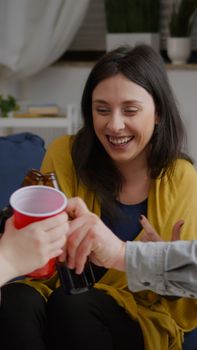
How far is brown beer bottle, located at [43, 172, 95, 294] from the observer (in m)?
1.18

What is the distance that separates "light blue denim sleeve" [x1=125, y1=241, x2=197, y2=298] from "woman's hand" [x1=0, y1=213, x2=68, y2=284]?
213 millimetres

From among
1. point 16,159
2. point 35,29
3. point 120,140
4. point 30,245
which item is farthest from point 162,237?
point 35,29

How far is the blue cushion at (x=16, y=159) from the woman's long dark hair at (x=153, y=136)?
35 centimetres

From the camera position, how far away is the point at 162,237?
1.41 m

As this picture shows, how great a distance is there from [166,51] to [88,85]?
168cm

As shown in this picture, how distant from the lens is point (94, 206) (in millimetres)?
1490

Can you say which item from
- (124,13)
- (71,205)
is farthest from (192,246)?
(124,13)

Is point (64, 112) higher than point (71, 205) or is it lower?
lower

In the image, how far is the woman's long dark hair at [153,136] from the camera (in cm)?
143

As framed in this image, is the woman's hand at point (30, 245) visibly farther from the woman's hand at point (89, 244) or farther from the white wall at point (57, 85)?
the white wall at point (57, 85)

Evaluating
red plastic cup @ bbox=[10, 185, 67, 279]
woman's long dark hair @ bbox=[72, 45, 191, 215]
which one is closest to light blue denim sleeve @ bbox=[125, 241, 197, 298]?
red plastic cup @ bbox=[10, 185, 67, 279]

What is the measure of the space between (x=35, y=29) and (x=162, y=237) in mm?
1816

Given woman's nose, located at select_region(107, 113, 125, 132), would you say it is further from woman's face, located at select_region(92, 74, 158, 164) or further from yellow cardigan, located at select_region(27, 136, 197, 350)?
yellow cardigan, located at select_region(27, 136, 197, 350)

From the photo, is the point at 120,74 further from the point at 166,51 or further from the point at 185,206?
the point at 166,51
